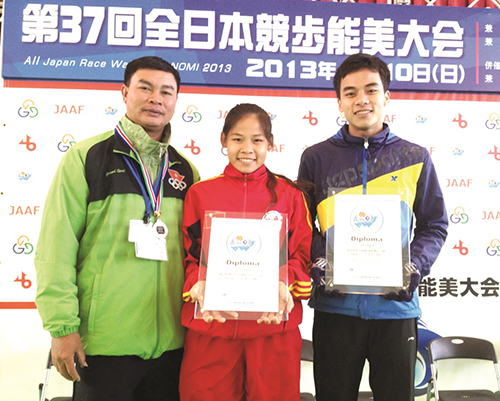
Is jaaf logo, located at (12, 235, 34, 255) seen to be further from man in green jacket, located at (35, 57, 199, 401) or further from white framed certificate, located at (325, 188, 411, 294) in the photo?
white framed certificate, located at (325, 188, 411, 294)

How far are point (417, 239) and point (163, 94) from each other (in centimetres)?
109

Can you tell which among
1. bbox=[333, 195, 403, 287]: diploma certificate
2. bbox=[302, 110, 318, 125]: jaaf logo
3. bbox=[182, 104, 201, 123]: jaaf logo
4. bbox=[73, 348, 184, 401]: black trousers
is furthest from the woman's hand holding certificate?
bbox=[302, 110, 318, 125]: jaaf logo

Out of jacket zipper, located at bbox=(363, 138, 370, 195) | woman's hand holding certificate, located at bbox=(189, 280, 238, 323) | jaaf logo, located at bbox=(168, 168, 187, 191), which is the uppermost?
jacket zipper, located at bbox=(363, 138, 370, 195)

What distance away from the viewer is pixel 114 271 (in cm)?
140

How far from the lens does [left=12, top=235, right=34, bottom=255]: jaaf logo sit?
275 centimetres

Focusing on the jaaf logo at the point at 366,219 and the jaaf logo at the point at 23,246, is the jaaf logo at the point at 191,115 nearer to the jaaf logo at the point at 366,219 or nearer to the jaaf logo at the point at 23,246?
the jaaf logo at the point at 23,246

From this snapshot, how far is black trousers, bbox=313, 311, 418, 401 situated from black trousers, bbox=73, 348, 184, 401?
55cm

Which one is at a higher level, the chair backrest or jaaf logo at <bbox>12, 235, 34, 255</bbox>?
jaaf logo at <bbox>12, 235, 34, 255</bbox>

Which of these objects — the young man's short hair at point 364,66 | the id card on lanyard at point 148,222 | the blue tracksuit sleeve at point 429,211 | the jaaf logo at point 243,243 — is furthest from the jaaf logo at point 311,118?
the jaaf logo at point 243,243

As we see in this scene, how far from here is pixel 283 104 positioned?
9.48 feet

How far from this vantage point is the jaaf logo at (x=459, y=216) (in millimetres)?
2928

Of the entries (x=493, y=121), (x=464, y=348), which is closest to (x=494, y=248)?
(x=464, y=348)

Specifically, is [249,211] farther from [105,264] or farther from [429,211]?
[429,211]

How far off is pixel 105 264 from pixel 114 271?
0.04m
